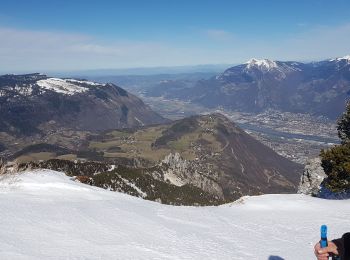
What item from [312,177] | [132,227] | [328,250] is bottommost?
[312,177]

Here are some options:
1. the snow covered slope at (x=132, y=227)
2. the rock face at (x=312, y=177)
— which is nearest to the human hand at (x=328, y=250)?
the snow covered slope at (x=132, y=227)

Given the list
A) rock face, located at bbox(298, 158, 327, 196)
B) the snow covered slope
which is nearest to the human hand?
the snow covered slope

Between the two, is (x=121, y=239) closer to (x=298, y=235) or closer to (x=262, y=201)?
(x=298, y=235)

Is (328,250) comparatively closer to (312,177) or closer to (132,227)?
(132,227)

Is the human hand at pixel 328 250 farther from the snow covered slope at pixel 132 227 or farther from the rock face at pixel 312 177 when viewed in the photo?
the rock face at pixel 312 177

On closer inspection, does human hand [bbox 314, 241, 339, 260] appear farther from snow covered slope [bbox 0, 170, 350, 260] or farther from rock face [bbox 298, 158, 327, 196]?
rock face [bbox 298, 158, 327, 196]

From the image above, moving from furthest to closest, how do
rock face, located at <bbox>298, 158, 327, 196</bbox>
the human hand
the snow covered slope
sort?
rock face, located at <bbox>298, 158, 327, 196</bbox>, the snow covered slope, the human hand

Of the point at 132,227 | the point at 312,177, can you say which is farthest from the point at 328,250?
the point at 312,177

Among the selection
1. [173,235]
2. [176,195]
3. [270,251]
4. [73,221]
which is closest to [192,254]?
[173,235]
